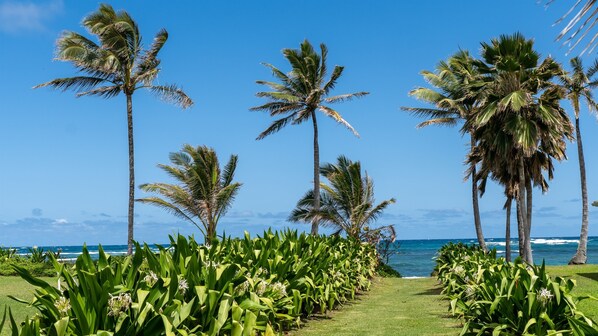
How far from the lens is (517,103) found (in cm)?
2073

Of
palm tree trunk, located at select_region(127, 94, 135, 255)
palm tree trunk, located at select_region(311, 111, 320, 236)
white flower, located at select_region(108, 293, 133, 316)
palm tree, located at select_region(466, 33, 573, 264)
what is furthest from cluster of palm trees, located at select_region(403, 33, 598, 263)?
white flower, located at select_region(108, 293, 133, 316)

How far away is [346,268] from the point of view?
1348cm

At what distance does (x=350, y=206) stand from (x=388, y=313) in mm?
16494

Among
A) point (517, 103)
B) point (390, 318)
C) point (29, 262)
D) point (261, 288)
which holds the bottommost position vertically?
point (390, 318)

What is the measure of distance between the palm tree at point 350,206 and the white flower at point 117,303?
21879 millimetres

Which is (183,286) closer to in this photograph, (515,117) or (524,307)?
(524,307)

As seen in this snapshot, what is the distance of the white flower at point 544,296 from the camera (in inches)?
265

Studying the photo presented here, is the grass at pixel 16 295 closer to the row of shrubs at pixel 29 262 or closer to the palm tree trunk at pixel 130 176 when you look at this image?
the row of shrubs at pixel 29 262

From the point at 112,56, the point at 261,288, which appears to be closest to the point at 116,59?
the point at 112,56

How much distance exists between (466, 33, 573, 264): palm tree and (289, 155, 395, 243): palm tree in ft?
19.4

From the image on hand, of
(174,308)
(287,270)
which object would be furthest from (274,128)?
(174,308)

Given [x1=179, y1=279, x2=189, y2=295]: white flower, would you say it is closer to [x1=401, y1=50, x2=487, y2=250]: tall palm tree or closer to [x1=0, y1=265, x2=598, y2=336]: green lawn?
[x1=0, y1=265, x2=598, y2=336]: green lawn

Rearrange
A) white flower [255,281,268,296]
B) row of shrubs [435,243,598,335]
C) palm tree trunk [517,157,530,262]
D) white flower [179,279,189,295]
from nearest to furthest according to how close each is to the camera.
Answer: white flower [179,279,189,295]
row of shrubs [435,243,598,335]
white flower [255,281,268,296]
palm tree trunk [517,157,530,262]

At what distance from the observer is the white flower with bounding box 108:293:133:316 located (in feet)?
16.3
